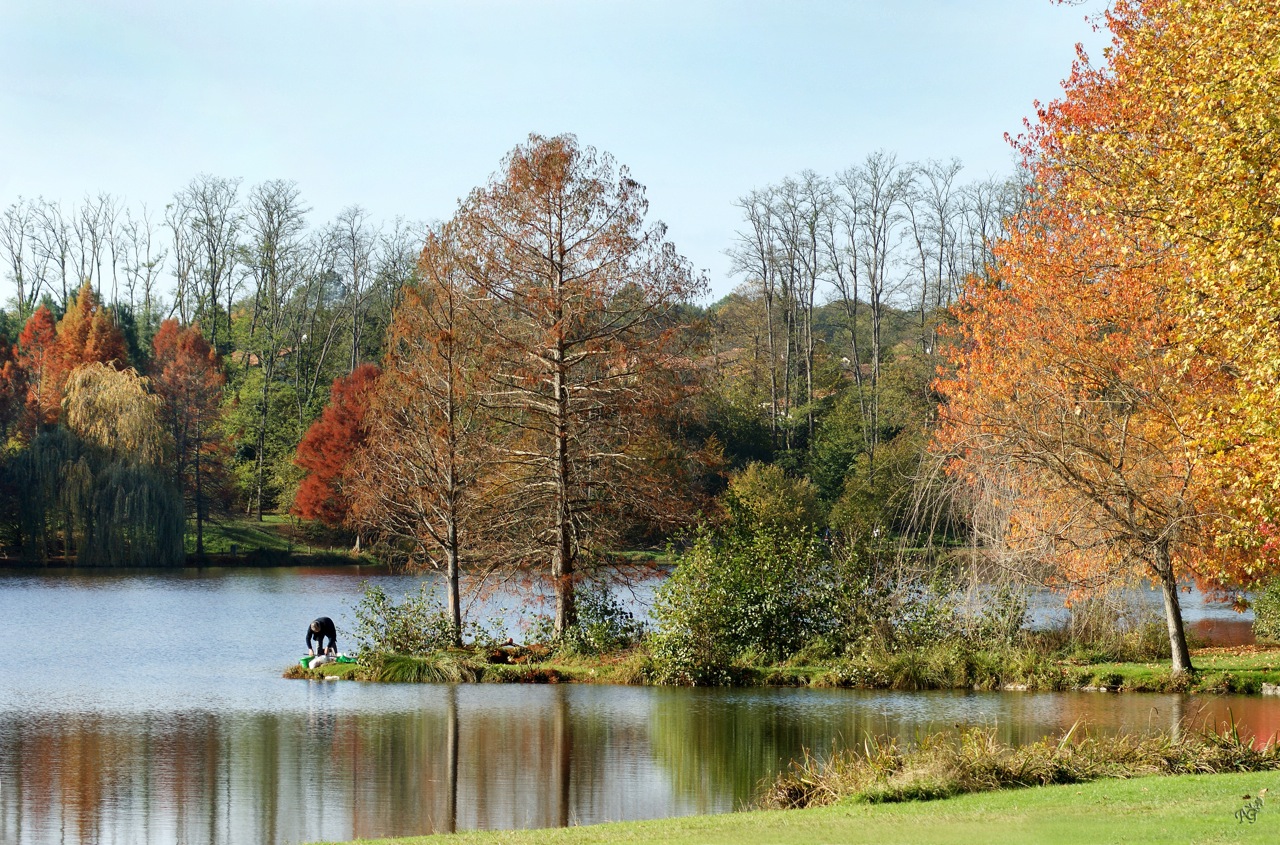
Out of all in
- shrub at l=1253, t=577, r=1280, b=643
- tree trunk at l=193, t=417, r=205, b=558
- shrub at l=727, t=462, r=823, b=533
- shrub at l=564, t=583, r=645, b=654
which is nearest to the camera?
shrub at l=1253, t=577, r=1280, b=643

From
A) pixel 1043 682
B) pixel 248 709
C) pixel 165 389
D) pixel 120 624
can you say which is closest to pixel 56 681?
pixel 248 709

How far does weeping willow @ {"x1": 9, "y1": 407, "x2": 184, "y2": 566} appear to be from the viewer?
51094 millimetres

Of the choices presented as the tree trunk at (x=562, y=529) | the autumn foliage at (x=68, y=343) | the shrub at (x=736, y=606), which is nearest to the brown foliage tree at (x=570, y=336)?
the tree trunk at (x=562, y=529)

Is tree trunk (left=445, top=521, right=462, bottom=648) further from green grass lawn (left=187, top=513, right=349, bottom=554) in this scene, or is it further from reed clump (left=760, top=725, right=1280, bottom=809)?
green grass lawn (left=187, top=513, right=349, bottom=554)

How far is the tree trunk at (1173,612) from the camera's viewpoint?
2069cm

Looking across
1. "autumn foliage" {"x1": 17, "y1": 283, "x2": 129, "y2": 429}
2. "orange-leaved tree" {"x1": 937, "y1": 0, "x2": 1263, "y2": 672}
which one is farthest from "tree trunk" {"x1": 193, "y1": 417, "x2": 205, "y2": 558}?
"orange-leaved tree" {"x1": 937, "y1": 0, "x2": 1263, "y2": 672}

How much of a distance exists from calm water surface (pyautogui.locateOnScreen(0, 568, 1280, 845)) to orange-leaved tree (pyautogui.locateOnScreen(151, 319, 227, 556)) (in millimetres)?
31657

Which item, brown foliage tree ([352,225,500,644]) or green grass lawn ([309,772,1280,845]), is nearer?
green grass lawn ([309,772,1280,845])

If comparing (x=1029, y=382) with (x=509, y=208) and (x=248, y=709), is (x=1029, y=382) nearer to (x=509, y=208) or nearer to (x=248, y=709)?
(x=509, y=208)

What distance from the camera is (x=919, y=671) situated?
22516 mm

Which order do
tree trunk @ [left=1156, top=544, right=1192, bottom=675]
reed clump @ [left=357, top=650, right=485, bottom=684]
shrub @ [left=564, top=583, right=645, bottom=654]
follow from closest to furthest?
tree trunk @ [left=1156, top=544, right=1192, bottom=675] → reed clump @ [left=357, top=650, right=485, bottom=684] → shrub @ [left=564, top=583, right=645, bottom=654]

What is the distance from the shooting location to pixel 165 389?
60.6 metres

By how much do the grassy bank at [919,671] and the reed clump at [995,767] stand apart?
8.14 meters

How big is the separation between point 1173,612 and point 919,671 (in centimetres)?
445
